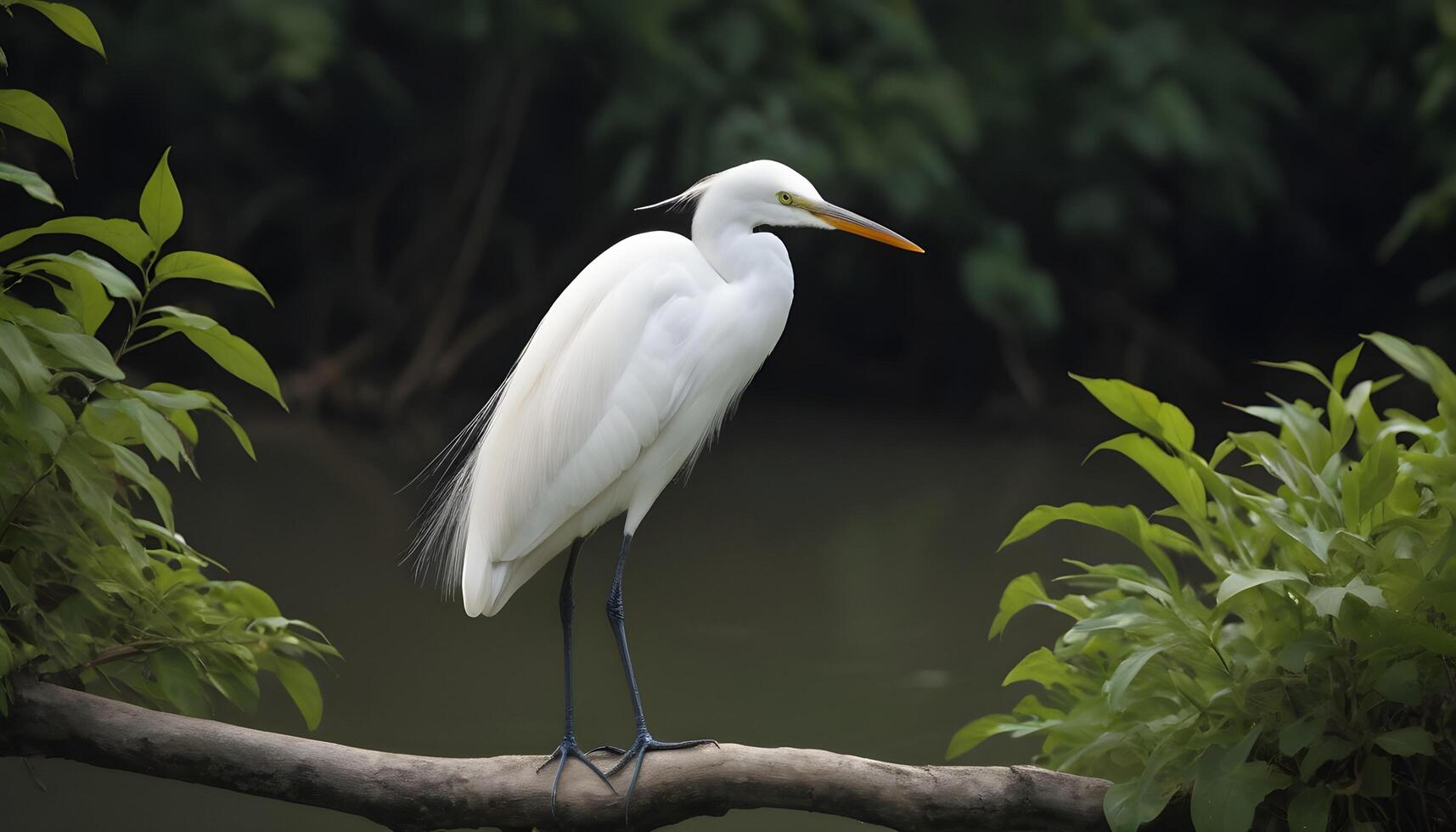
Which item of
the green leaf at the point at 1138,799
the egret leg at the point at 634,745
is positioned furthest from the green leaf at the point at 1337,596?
the egret leg at the point at 634,745

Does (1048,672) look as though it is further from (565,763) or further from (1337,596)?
(565,763)

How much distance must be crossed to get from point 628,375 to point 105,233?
699 millimetres

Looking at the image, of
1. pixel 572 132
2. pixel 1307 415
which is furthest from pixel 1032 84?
pixel 1307 415

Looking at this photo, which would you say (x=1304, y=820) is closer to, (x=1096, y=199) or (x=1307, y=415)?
(x=1307, y=415)

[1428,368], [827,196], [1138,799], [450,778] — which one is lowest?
[450,778]

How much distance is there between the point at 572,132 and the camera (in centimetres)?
873

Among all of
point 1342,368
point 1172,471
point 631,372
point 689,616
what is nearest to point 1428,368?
point 1342,368

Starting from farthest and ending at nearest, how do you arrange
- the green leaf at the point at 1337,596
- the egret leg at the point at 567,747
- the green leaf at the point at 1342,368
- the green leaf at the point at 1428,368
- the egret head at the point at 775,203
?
1. the egret head at the point at 775,203
2. the green leaf at the point at 1342,368
3. the green leaf at the point at 1428,368
4. the egret leg at the point at 567,747
5. the green leaf at the point at 1337,596

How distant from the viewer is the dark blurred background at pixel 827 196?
20.3 feet

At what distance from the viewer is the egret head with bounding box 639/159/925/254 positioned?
1992 mm

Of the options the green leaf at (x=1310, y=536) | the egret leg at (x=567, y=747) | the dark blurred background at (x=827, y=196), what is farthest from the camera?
the dark blurred background at (x=827, y=196)

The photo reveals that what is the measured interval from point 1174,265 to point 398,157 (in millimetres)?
4817

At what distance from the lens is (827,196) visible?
7297 mm

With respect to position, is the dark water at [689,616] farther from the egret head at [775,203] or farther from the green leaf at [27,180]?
the green leaf at [27,180]
